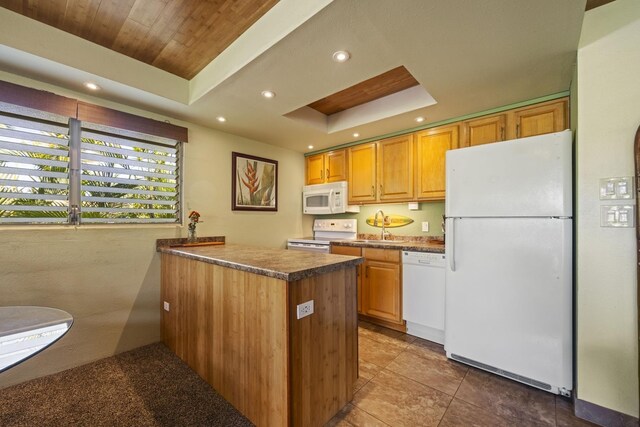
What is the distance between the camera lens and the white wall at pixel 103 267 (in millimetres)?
1994

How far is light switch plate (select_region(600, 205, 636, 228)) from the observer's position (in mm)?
1518

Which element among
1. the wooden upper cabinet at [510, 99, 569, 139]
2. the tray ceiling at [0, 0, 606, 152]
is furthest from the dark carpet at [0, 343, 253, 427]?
the wooden upper cabinet at [510, 99, 569, 139]

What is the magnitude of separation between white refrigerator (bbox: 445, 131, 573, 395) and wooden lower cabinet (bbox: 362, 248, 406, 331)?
0.60 meters

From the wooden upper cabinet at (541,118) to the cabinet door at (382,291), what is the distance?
1.74 m

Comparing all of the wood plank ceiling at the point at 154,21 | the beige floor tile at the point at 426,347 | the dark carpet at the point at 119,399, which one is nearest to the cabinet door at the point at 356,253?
the beige floor tile at the point at 426,347

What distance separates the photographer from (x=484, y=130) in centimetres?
264

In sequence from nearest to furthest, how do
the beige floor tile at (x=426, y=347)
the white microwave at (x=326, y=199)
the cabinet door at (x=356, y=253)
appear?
the beige floor tile at (x=426, y=347) → the cabinet door at (x=356, y=253) → the white microwave at (x=326, y=199)

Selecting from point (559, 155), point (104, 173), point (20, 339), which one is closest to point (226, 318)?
point (20, 339)

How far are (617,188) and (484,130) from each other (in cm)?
128

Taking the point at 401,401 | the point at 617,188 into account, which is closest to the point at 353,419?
the point at 401,401

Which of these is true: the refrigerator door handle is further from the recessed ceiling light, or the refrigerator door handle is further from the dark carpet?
the dark carpet

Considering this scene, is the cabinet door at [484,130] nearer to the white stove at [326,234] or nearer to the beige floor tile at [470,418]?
the white stove at [326,234]

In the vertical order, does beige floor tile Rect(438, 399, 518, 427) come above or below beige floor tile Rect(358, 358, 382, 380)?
above

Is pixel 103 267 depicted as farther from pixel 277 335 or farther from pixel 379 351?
pixel 379 351
